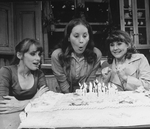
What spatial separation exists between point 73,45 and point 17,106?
1.12 meters

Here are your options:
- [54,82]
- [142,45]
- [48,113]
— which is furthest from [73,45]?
[142,45]

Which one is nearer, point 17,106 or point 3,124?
point 3,124

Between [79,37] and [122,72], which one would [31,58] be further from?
[122,72]

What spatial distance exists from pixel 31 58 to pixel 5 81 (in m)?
0.37

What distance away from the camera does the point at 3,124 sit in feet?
5.42

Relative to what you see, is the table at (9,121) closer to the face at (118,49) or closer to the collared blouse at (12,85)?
the collared blouse at (12,85)

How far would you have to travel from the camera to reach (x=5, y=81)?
2.00 metres

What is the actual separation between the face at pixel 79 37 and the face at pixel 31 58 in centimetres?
54

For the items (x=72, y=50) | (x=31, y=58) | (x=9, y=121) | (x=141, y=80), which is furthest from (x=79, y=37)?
(x=9, y=121)

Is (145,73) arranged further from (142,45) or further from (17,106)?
(142,45)

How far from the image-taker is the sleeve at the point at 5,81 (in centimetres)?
194

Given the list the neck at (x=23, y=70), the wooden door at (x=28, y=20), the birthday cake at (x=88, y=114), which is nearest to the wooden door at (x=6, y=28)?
the wooden door at (x=28, y=20)

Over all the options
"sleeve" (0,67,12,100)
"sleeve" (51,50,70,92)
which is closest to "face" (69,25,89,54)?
"sleeve" (51,50,70,92)

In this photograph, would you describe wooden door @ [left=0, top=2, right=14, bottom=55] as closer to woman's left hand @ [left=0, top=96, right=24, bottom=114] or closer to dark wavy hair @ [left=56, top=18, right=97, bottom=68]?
dark wavy hair @ [left=56, top=18, right=97, bottom=68]
